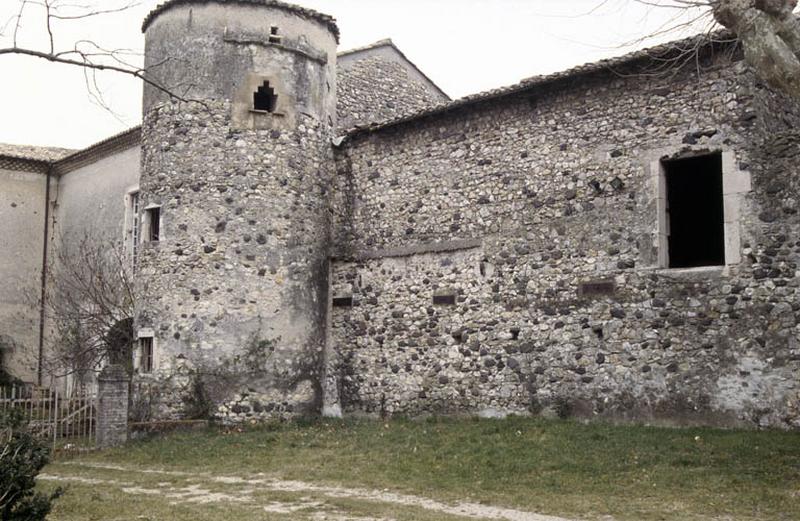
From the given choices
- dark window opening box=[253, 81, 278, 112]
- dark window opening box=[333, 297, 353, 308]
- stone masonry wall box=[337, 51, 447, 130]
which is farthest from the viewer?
stone masonry wall box=[337, 51, 447, 130]

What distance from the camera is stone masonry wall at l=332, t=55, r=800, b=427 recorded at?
472 inches

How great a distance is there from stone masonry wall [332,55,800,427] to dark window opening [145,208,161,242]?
3506 mm

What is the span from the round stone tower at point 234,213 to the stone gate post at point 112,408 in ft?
3.07

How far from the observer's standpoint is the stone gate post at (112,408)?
14992 millimetres

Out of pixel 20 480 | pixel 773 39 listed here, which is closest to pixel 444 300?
pixel 773 39

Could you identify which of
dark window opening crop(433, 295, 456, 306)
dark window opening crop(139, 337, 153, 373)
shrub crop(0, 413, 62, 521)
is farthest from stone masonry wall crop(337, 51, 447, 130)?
shrub crop(0, 413, 62, 521)

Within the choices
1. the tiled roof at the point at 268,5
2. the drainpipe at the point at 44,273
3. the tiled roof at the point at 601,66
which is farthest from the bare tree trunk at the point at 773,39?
the drainpipe at the point at 44,273

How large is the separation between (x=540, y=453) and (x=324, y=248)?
23.6ft

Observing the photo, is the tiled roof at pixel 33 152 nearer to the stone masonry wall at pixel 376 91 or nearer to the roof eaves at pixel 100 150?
the roof eaves at pixel 100 150

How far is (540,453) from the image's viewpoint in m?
11.6

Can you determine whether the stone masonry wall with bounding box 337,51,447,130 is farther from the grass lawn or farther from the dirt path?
the dirt path

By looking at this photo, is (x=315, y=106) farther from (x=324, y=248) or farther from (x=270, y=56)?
(x=324, y=248)

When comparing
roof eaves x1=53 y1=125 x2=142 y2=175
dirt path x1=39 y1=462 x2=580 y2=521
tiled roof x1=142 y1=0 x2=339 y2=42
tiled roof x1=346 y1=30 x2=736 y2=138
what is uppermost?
tiled roof x1=142 y1=0 x2=339 y2=42

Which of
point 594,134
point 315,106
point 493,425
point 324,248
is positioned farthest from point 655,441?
point 315,106
